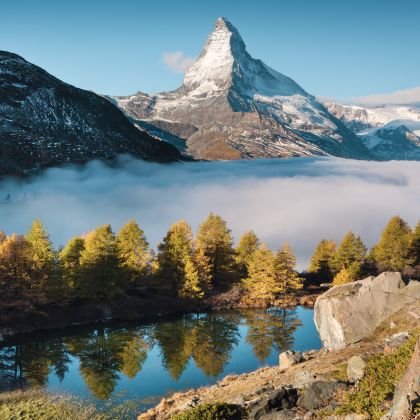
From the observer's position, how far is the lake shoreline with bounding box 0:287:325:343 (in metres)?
66.9

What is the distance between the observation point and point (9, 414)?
37938 mm

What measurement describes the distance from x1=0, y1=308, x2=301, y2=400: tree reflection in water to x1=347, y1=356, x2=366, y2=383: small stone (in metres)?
26.4

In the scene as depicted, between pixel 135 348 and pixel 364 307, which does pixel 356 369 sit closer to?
pixel 364 307

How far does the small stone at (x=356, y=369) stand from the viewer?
2577 cm

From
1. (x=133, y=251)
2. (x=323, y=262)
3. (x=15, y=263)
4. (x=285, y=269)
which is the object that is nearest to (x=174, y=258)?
(x=133, y=251)

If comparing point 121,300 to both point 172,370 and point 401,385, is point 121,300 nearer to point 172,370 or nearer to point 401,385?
point 172,370

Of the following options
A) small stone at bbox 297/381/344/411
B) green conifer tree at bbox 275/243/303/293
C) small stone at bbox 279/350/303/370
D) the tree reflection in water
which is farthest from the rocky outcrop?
green conifer tree at bbox 275/243/303/293

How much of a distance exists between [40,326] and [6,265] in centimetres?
983

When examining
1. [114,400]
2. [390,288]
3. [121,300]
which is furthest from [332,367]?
[121,300]

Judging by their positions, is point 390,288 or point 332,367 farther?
point 390,288

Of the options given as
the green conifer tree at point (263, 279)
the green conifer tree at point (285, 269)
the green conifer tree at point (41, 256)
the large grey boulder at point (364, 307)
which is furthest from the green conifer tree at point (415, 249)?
the green conifer tree at point (41, 256)

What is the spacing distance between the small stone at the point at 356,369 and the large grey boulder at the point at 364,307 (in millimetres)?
10400

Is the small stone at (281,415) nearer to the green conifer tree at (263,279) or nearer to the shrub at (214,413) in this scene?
the shrub at (214,413)

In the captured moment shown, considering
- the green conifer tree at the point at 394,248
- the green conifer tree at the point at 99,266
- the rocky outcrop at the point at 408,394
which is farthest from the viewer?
the green conifer tree at the point at 394,248
